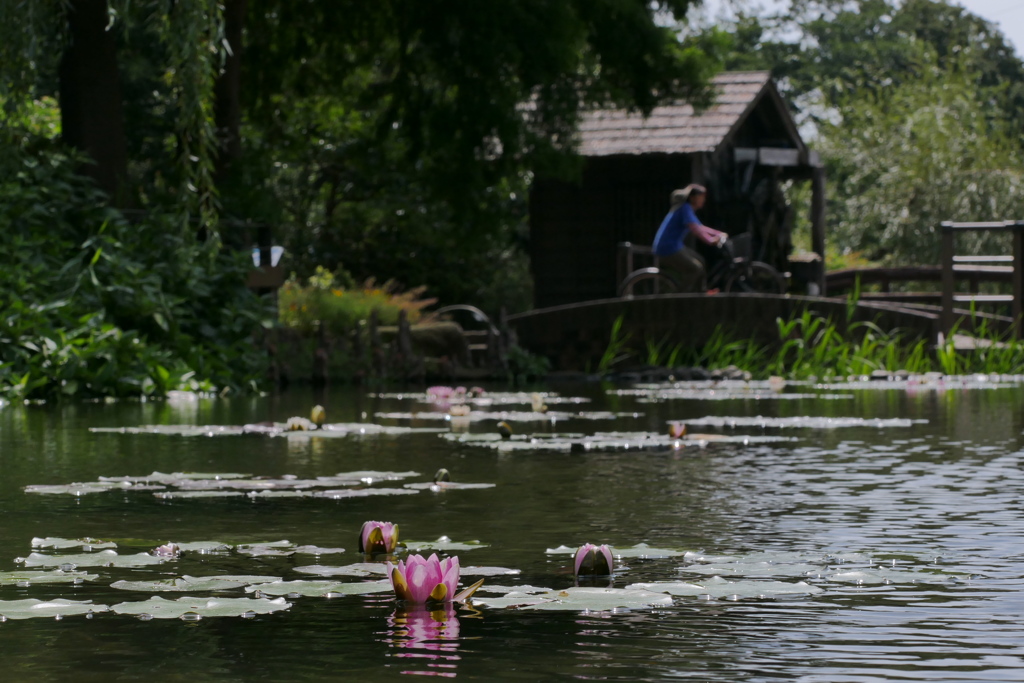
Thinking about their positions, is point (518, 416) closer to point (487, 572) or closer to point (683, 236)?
point (487, 572)

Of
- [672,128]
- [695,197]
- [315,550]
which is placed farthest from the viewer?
[672,128]

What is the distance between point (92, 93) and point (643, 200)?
12756 mm

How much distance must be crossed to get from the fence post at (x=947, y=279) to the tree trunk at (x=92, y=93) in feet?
27.2

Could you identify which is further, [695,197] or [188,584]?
[695,197]

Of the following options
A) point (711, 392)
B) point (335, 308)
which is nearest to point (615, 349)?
point (335, 308)

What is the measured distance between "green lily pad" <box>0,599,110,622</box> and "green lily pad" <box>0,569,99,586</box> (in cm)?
29

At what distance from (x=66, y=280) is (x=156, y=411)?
2.84 m

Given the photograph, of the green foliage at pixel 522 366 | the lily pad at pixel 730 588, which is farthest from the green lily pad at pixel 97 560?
the green foliage at pixel 522 366

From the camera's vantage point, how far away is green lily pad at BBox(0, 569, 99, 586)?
10.8 ft

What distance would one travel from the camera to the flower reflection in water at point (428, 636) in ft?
8.20

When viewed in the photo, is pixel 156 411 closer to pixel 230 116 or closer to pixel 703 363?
pixel 230 116

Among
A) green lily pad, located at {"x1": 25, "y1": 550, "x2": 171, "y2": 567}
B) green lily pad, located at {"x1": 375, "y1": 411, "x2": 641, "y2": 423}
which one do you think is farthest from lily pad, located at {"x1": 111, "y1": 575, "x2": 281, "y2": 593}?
green lily pad, located at {"x1": 375, "y1": 411, "x2": 641, "y2": 423}

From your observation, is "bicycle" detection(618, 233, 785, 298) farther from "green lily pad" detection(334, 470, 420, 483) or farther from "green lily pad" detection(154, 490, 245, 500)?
"green lily pad" detection(154, 490, 245, 500)

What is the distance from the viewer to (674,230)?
59.3 feet
